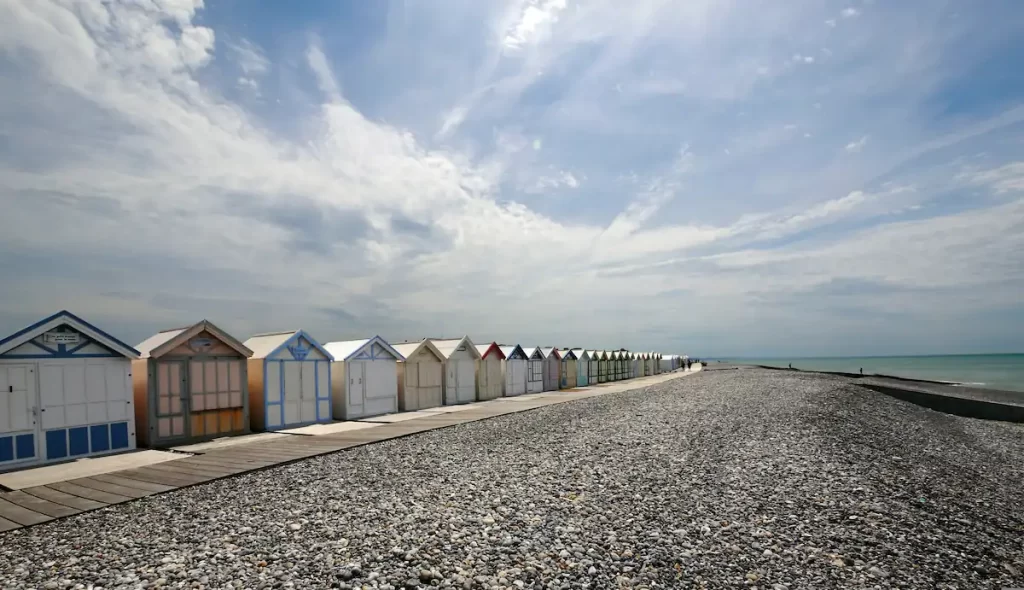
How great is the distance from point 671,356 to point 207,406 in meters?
76.8

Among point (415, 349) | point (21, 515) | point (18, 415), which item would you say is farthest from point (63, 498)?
point (415, 349)

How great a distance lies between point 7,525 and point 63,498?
1536mm

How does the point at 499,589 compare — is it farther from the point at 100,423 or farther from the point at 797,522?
the point at 100,423

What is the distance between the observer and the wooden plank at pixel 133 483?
9.75 m

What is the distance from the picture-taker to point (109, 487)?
10.0 metres

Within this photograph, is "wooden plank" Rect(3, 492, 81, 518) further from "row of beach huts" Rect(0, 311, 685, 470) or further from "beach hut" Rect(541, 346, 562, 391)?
"beach hut" Rect(541, 346, 562, 391)

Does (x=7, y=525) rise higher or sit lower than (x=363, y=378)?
lower

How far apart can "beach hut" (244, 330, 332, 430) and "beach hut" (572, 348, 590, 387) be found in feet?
86.7

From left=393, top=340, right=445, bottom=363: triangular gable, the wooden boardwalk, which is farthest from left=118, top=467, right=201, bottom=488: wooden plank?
left=393, top=340, right=445, bottom=363: triangular gable

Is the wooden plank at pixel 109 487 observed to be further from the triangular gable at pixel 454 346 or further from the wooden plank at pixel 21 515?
the triangular gable at pixel 454 346

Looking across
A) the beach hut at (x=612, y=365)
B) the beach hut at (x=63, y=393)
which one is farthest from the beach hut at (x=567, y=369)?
the beach hut at (x=63, y=393)

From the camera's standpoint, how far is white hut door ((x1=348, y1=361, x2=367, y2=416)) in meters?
21.1

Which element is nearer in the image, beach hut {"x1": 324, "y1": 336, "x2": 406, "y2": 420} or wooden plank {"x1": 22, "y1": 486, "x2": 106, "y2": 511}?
wooden plank {"x1": 22, "y1": 486, "x2": 106, "y2": 511}

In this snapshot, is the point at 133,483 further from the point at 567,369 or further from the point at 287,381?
the point at 567,369
